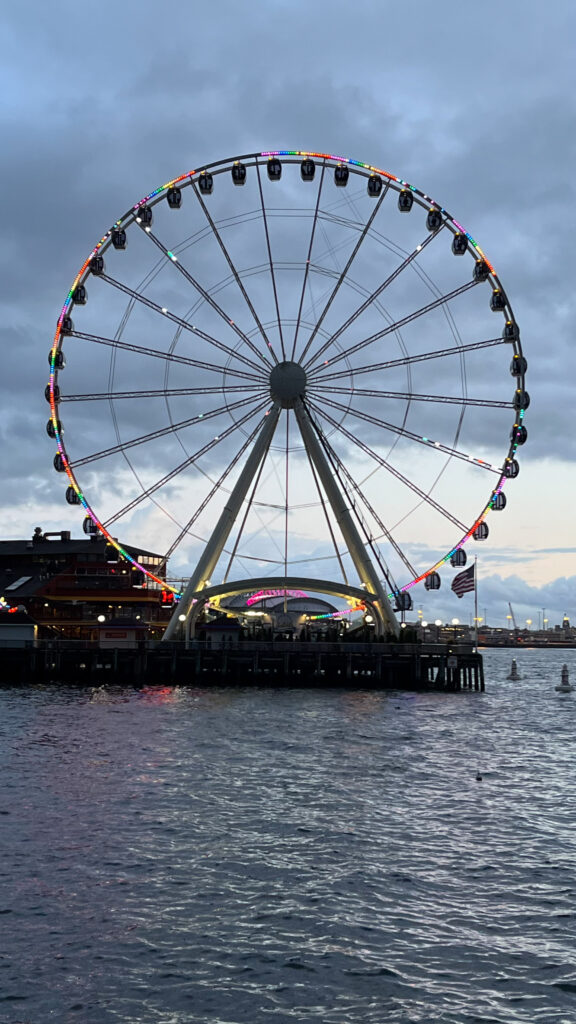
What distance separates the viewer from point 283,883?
23078 mm

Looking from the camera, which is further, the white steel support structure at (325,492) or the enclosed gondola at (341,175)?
the white steel support structure at (325,492)

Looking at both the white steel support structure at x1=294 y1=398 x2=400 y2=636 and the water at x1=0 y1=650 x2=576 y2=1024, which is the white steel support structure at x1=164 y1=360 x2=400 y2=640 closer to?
the white steel support structure at x1=294 y1=398 x2=400 y2=636

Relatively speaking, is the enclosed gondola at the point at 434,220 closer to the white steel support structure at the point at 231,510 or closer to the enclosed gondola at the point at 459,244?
the enclosed gondola at the point at 459,244

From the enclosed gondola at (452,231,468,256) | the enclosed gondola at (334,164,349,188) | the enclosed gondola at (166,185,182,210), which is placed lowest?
the enclosed gondola at (452,231,468,256)

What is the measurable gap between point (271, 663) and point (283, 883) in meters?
62.4

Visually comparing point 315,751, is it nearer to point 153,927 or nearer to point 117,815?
point 117,815

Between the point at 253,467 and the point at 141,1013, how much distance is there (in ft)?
199

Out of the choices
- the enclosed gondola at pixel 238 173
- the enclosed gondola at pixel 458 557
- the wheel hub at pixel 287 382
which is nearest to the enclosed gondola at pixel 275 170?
the enclosed gondola at pixel 238 173

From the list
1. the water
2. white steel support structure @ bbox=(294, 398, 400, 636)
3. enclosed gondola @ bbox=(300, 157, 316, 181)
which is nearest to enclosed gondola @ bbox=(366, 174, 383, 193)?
enclosed gondola @ bbox=(300, 157, 316, 181)

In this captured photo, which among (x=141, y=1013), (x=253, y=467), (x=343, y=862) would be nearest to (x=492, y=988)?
(x=141, y=1013)

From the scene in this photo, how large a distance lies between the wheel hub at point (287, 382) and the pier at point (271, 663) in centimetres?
2150

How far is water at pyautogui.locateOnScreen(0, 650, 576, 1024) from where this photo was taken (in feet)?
55.3

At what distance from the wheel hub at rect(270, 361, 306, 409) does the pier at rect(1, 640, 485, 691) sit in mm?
21503

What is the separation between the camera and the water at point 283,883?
16.9 m
